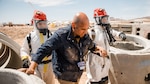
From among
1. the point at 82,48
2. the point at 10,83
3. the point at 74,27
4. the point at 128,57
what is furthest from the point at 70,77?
the point at 128,57

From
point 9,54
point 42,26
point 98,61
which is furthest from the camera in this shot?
point 9,54

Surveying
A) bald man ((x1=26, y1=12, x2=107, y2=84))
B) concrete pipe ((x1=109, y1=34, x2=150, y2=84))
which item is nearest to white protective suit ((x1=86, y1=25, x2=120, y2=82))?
concrete pipe ((x1=109, y1=34, x2=150, y2=84))

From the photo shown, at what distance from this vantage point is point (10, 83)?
2762mm

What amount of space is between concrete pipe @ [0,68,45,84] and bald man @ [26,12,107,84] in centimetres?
28

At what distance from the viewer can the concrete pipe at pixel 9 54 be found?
4.58 m

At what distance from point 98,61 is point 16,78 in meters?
2.93

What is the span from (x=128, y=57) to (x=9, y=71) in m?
2.42

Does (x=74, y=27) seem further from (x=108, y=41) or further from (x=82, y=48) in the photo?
(x=108, y=41)

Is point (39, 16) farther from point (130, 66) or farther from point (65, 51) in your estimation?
point (130, 66)

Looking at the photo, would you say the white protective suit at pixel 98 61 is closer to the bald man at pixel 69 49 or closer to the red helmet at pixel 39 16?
the red helmet at pixel 39 16

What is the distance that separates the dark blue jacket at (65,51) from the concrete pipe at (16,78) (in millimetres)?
396

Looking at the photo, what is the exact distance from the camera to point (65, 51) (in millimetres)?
3359

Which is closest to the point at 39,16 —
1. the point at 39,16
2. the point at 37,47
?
the point at 39,16

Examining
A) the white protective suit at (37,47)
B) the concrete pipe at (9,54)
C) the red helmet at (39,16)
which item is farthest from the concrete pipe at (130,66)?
the concrete pipe at (9,54)
